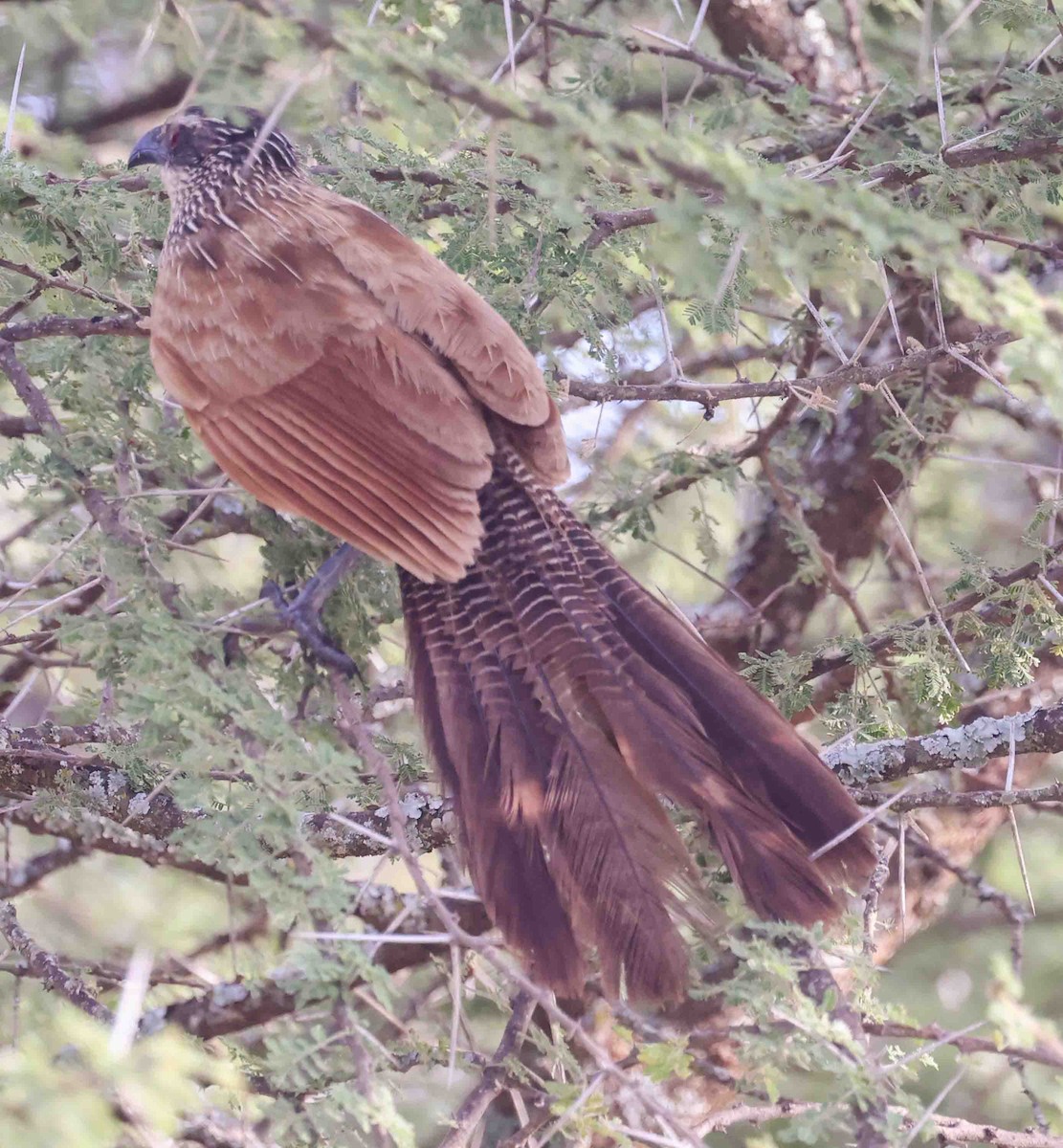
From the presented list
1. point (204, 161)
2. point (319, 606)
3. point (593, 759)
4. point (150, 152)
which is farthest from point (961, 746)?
point (150, 152)

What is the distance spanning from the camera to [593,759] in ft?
6.49

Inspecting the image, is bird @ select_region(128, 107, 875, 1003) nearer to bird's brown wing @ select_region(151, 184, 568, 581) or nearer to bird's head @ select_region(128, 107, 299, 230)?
bird's brown wing @ select_region(151, 184, 568, 581)

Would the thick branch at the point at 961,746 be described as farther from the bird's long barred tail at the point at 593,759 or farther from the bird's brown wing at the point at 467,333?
the bird's brown wing at the point at 467,333

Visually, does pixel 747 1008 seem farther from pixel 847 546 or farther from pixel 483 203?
pixel 847 546

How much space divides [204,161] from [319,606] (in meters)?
1.36

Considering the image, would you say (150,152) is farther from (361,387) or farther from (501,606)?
(501,606)

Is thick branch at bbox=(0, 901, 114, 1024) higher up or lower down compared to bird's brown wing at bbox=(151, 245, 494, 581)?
lower down

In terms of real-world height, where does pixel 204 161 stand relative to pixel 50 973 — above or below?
above

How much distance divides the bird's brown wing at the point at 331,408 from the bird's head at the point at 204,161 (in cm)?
54

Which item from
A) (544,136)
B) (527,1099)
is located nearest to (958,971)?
(527,1099)

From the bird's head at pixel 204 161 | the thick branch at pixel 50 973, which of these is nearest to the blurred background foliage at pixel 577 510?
the thick branch at pixel 50 973

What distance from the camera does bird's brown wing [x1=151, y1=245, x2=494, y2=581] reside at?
7.54ft

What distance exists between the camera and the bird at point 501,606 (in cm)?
182

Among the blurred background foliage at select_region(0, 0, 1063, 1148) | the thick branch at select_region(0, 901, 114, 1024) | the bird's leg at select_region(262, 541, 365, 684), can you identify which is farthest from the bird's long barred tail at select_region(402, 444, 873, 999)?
the thick branch at select_region(0, 901, 114, 1024)
